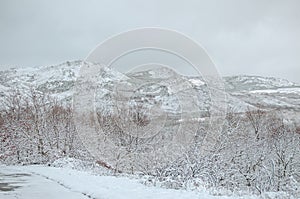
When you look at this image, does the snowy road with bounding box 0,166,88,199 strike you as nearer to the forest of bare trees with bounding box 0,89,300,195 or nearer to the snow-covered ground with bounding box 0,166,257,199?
the snow-covered ground with bounding box 0,166,257,199

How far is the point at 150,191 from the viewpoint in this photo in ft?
39.9

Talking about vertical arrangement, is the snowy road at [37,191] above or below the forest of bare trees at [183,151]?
below

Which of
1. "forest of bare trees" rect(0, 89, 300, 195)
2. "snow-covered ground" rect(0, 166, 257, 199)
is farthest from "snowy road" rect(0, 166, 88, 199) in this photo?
"forest of bare trees" rect(0, 89, 300, 195)

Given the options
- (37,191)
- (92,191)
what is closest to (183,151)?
(92,191)

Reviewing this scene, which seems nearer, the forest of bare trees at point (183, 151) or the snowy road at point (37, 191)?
the snowy road at point (37, 191)

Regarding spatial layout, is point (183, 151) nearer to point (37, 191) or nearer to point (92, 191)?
point (92, 191)

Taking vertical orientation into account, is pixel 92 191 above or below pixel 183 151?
below

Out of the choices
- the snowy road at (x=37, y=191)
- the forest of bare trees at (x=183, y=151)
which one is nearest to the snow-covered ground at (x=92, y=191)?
the snowy road at (x=37, y=191)

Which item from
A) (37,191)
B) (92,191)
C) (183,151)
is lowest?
(37,191)

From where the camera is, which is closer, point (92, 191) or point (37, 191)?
point (92, 191)

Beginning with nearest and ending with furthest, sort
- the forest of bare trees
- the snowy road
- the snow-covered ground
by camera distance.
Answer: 1. the snow-covered ground
2. the snowy road
3. the forest of bare trees

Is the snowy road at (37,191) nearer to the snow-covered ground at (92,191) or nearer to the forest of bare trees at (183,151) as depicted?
the snow-covered ground at (92,191)

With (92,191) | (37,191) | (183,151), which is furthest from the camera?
(183,151)

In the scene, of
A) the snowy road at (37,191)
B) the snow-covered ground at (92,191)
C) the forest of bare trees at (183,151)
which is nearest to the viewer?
the snow-covered ground at (92,191)
